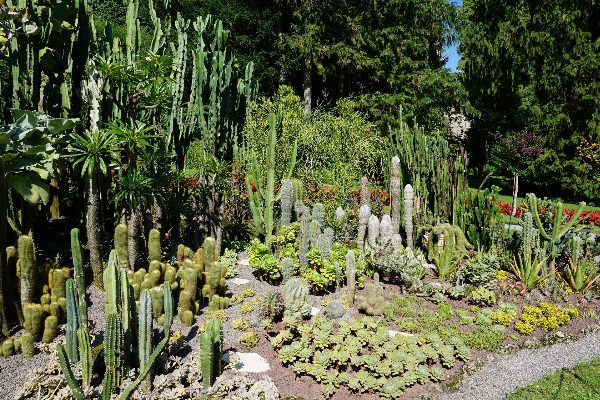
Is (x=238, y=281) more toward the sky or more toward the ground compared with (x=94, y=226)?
more toward the ground

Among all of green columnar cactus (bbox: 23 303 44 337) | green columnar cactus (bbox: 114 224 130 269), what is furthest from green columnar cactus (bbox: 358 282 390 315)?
green columnar cactus (bbox: 23 303 44 337)

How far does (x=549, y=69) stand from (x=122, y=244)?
610 inches

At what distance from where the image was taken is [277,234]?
735cm

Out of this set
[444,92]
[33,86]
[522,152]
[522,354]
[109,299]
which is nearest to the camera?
[109,299]

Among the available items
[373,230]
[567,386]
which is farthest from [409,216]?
[567,386]

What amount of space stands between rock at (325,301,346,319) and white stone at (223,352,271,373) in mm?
1036

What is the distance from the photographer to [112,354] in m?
3.70

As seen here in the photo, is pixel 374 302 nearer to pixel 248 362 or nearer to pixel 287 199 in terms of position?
pixel 248 362

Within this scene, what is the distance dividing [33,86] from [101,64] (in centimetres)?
103

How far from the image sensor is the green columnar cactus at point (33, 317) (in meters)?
4.36

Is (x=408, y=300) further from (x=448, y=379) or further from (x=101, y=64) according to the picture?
(x=101, y=64)

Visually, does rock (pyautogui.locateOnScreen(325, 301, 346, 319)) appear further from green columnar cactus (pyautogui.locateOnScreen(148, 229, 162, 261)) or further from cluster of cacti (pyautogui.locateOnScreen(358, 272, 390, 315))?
green columnar cactus (pyautogui.locateOnScreen(148, 229, 162, 261))

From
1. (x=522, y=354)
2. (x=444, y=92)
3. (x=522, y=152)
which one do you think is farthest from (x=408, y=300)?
(x=444, y=92)

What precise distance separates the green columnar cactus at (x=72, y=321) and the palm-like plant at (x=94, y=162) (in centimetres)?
137
